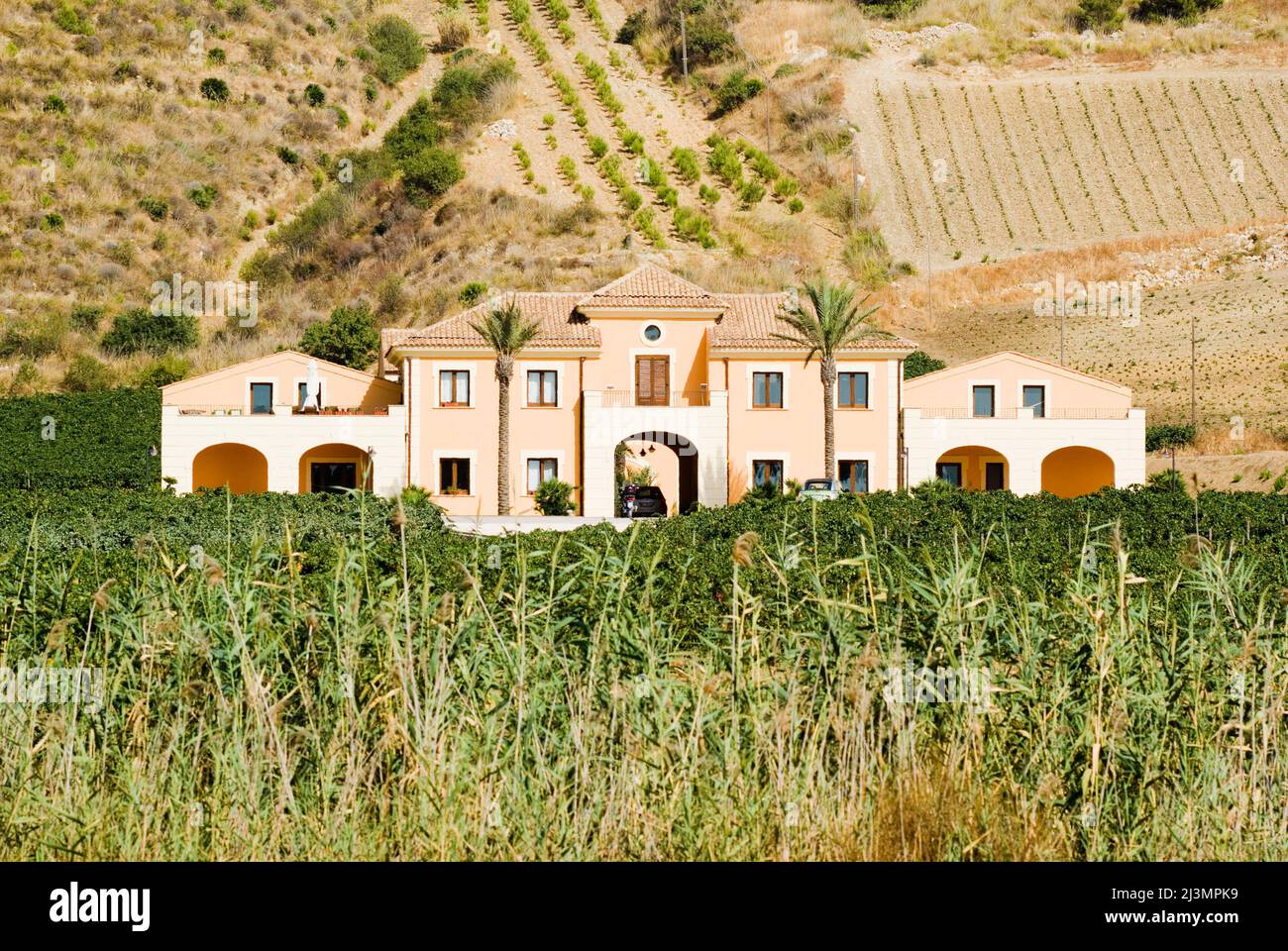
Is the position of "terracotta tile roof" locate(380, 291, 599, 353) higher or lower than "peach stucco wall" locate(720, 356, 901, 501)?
higher

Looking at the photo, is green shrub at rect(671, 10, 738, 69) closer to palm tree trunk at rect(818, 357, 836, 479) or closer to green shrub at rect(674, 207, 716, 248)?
green shrub at rect(674, 207, 716, 248)

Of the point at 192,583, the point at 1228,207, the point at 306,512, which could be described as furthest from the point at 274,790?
the point at 1228,207

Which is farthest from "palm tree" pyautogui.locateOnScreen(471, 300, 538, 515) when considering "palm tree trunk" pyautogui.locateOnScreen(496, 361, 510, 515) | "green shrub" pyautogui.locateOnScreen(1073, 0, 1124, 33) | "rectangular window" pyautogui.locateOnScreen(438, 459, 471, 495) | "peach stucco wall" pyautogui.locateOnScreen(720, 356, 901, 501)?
"green shrub" pyautogui.locateOnScreen(1073, 0, 1124, 33)

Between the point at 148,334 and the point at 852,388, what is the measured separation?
35.7 meters

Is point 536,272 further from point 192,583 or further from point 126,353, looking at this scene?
point 192,583

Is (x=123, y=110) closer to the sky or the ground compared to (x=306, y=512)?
closer to the sky

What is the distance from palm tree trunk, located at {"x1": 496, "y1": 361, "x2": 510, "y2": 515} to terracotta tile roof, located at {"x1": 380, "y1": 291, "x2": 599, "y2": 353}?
160 centimetres

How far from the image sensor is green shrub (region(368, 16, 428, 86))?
8862 cm

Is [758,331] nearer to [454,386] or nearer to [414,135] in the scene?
[454,386]

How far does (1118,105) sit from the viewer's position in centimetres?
8094

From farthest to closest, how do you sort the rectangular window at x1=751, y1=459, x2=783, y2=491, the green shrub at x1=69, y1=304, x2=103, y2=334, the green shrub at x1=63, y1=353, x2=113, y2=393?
the green shrub at x1=69, y1=304, x2=103, y2=334 → the green shrub at x1=63, y1=353, x2=113, y2=393 → the rectangular window at x1=751, y1=459, x2=783, y2=491
